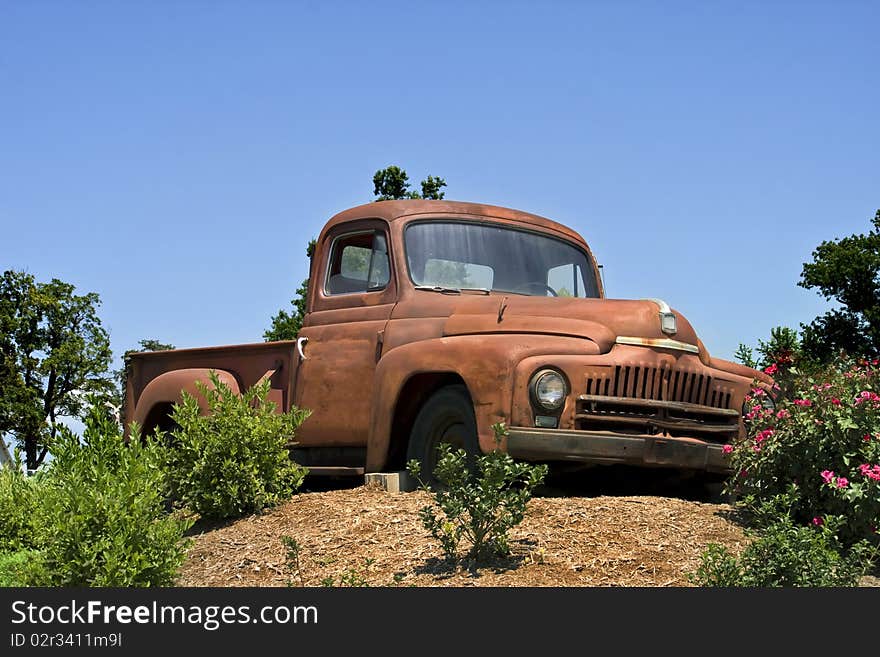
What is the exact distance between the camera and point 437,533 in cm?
628

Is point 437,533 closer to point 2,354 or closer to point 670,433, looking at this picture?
point 670,433

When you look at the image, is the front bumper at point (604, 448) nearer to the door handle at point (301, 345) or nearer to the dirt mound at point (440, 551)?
the dirt mound at point (440, 551)

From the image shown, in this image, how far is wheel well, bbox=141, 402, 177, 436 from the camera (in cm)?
969

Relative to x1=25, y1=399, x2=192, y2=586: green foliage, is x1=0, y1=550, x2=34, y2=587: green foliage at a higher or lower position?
lower

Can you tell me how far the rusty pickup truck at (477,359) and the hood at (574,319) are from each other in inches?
0.5

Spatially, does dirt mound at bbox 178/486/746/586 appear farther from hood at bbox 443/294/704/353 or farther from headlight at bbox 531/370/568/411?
hood at bbox 443/294/704/353

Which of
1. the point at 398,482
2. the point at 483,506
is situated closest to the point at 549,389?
the point at 483,506

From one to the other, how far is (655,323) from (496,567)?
7.12ft

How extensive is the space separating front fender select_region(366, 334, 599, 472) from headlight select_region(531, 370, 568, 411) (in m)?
0.15

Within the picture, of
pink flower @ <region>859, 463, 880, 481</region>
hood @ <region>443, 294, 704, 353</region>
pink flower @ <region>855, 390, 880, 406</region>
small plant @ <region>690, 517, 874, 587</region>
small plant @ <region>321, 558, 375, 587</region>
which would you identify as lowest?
small plant @ <region>321, 558, 375, 587</region>

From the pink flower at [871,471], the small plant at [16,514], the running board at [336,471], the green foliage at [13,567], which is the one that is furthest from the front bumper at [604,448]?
the small plant at [16,514]

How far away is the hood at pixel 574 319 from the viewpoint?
23.5 ft

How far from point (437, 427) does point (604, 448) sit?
1.20 m

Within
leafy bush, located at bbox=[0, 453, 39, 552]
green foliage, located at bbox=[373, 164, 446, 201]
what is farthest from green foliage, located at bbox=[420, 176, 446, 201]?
leafy bush, located at bbox=[0, 453, 39, 552]
